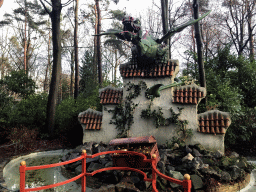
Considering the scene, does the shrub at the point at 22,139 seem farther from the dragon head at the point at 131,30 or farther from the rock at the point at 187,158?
the rock at the point at 187,158

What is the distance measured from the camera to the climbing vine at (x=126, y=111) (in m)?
7.07

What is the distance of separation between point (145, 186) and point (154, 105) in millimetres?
3113

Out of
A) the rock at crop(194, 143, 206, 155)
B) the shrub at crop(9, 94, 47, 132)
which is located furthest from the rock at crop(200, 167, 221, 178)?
the shrub at crop(9, 94, 47, 132)

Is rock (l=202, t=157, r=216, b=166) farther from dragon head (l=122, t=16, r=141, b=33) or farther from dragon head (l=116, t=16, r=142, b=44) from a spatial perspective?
dragon head (l=122, t=16, r=141, b=33)

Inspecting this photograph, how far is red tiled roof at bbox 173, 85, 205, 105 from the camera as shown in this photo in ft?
21.2

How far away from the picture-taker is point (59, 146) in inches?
367

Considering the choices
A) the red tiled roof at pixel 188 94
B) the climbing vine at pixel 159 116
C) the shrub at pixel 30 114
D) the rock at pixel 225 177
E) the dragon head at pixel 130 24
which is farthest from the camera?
the shrub at pixel 30 114

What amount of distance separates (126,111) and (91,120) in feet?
4.79

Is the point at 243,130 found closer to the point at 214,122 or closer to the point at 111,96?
the point at 214,122

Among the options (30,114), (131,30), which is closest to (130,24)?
(131,30)

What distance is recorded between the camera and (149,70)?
23.1ft

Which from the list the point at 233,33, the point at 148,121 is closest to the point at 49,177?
the point at 148,121

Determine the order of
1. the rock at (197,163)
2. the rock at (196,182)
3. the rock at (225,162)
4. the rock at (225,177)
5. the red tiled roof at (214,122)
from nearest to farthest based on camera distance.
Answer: the rock at (196,182) → the rock at (225,177) → the rock at (197,163) → the rock at (225,162) → the red tiled roof at (214,122)

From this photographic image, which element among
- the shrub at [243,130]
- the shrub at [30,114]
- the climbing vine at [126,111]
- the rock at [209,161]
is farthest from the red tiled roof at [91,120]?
the shrub at [243,130]
